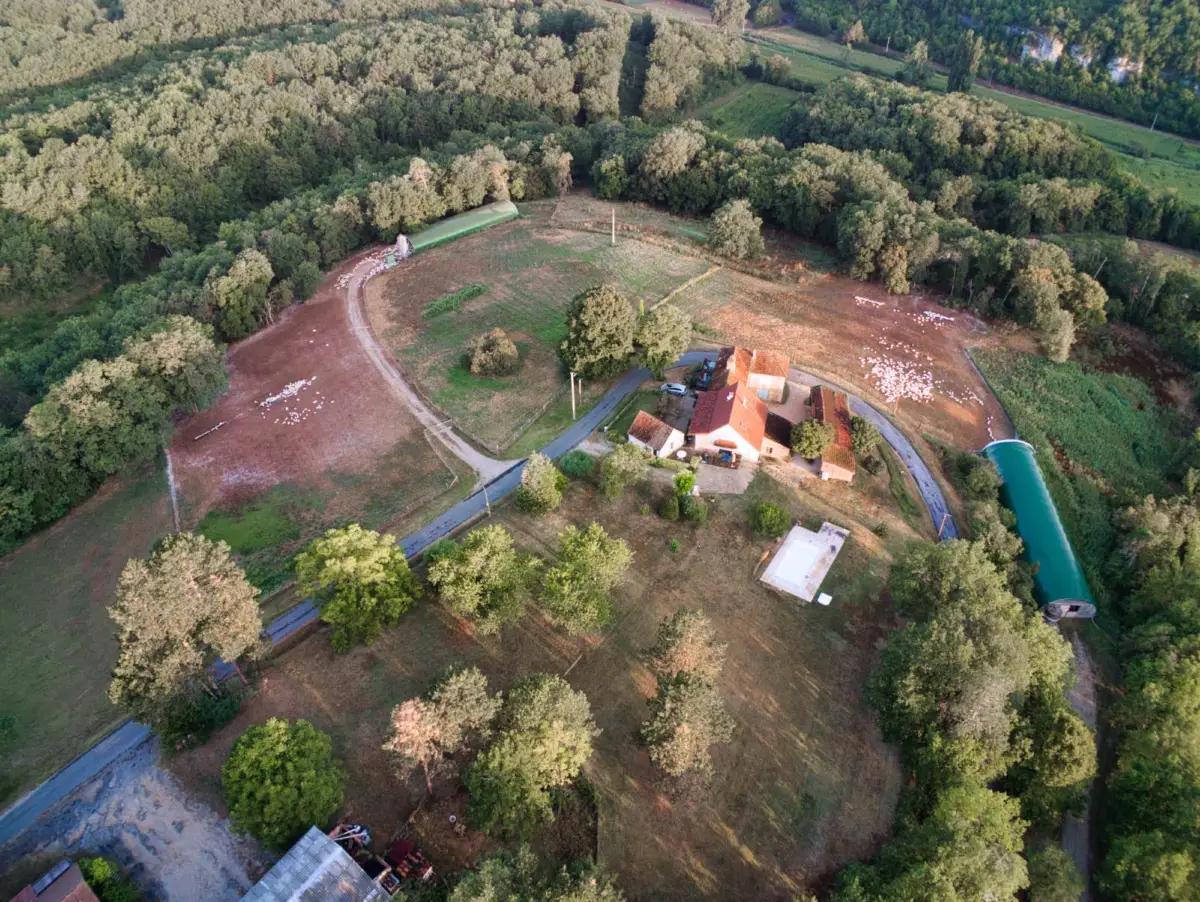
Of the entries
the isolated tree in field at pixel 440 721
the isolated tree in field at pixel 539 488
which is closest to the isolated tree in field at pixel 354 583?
the isolated tree in field at pixel 440 721

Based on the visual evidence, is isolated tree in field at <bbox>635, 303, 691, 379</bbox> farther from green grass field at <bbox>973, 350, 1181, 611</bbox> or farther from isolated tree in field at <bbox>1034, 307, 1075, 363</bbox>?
isolated tree in field at <bbox>1034, 307, 1075, 363</bbox>

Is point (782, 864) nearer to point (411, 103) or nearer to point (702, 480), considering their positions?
point (702, 480)

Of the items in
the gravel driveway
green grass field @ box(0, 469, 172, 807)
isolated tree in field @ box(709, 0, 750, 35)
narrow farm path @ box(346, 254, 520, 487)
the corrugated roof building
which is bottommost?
green grass field @ box(0, 469, 172, 807)

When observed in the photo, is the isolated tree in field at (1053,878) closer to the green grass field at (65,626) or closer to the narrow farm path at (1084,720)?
the narrow farm path at (1084,720)

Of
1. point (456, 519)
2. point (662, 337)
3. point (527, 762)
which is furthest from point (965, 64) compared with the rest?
point (527, 762)

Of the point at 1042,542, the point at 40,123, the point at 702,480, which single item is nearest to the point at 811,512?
the point at 702,480

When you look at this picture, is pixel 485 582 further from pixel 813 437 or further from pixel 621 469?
pixel 813 437

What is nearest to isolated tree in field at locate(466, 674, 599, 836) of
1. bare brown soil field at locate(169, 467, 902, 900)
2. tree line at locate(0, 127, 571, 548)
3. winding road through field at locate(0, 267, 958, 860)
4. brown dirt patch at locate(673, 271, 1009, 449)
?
bare brown soil field at locate(169, 467, 902, 900)
